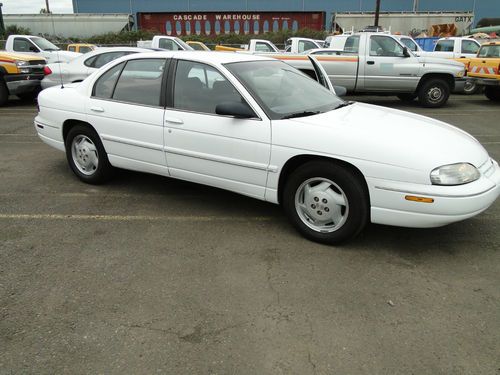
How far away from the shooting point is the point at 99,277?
3.32 metres

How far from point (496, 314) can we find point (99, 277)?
8.94ft

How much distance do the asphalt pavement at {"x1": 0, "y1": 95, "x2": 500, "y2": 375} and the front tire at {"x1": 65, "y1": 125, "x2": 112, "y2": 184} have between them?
466 mm

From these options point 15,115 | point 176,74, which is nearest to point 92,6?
point 15,115

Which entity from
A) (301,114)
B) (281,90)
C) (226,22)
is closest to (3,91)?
(281,90)

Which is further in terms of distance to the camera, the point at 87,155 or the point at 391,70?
the point at 391,70

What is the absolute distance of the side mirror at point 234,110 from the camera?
3816mm

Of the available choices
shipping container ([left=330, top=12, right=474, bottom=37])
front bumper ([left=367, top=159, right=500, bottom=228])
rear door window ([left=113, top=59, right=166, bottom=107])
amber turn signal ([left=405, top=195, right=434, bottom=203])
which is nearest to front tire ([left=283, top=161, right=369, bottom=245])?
front bumper ([left=367, top=159, right=500, bottom=228])

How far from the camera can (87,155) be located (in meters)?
5.19

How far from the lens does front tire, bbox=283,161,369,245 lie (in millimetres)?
3555

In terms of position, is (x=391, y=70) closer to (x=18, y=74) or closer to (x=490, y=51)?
(x=490, y=51)

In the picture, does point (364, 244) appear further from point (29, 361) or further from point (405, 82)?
point (405, 82)

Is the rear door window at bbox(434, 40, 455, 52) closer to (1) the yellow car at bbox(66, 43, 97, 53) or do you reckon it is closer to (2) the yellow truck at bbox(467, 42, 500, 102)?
(2) the yellow truck at bbox(467, 42, 500, 102)

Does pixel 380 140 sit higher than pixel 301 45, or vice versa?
pixel 301 45

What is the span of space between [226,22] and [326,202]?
4063 cm
